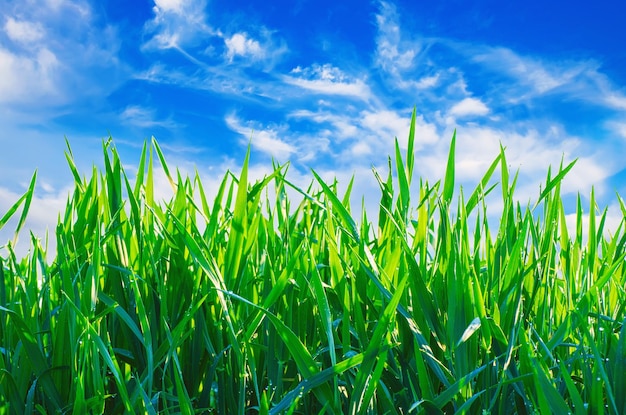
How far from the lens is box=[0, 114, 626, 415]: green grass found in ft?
2.80

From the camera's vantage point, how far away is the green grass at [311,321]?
0.85 m

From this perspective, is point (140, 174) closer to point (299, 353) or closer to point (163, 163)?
point (163, 163)

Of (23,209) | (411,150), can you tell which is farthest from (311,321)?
(23,209)

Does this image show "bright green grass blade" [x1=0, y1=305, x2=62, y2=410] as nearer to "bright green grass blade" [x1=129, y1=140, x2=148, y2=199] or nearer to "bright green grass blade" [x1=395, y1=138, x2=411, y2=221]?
"bright green grass blade" [x1=129, y1=140, x2=148, y2=199]

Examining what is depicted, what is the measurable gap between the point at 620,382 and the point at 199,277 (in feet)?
2.16

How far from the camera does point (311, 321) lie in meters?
1.12

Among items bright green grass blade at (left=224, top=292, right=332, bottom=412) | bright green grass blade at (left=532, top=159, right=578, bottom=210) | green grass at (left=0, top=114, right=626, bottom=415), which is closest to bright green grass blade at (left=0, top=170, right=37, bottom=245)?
green grass at (left=0, top=114, right=626, bottom=415)

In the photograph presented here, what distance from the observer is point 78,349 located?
3.34ft

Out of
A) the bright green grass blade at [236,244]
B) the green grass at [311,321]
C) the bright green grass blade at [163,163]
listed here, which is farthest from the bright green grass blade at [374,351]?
the bright green grass blade at [163,163]

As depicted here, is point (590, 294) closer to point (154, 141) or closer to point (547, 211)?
point (547, 211)

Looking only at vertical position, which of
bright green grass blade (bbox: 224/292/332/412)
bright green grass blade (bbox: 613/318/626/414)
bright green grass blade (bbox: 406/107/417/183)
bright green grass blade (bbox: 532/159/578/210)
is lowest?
bright green grass blade (bbox: 613/318/626/414)

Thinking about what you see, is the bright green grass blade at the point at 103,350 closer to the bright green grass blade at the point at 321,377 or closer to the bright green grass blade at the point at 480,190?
the bright green grass blade at the point at 321,377

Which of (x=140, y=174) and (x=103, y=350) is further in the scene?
(x=140, y=174)

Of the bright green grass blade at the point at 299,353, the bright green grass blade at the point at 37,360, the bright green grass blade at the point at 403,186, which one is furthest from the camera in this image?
the bright green grass blade at the point at 403,186
